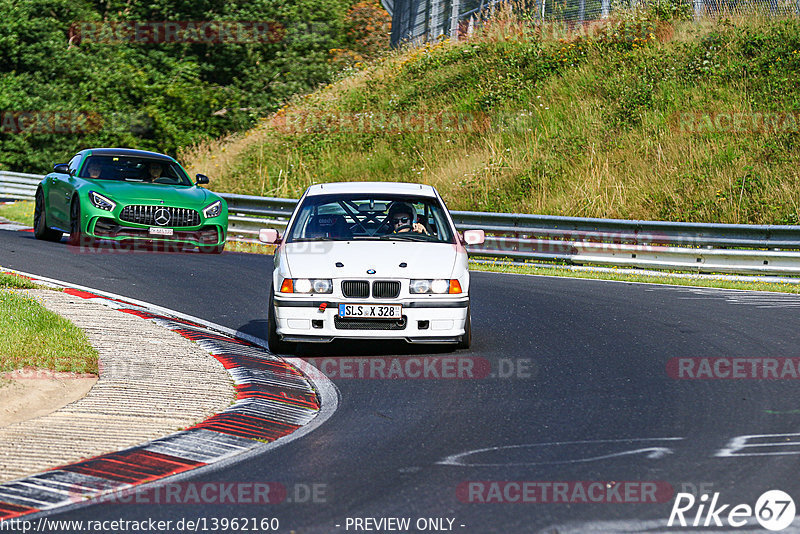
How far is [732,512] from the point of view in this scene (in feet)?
17.4

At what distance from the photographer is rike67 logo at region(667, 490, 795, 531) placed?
5152 mm

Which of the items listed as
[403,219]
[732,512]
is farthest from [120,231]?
[732,512]

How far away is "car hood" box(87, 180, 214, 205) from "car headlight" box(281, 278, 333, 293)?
8.15m

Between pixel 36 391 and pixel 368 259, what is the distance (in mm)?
3058

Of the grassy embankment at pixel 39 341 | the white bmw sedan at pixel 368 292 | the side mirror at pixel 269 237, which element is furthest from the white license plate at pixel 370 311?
the grassy embankment at pixel 39 341

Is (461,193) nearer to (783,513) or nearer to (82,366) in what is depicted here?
(82,366)

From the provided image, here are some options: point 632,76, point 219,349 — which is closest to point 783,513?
point 219,349

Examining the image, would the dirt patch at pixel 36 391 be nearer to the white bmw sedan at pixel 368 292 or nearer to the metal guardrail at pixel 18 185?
the white bmw sedan at pixel 368 292

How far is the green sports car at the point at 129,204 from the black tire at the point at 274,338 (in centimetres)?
777

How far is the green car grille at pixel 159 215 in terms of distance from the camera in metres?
17.2

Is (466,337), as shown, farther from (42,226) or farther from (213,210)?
(42,226)

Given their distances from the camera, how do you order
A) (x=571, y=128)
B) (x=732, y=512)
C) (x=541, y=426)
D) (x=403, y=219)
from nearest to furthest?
(x=732, y=512) < (x=541, y=426) < (x=403, y=219) < (x=571, y=128)

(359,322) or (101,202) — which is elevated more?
(101,202)

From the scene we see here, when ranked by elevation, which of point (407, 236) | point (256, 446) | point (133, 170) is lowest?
point (256, 446)
